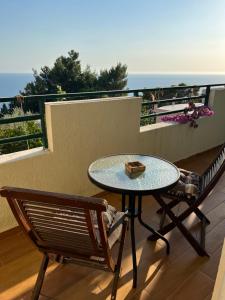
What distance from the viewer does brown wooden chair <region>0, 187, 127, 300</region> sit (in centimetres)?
103

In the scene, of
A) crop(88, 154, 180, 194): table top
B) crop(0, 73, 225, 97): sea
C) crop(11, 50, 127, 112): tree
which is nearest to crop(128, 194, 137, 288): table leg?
crop(88, 154, 180, 194): table top

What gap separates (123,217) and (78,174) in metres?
1.26

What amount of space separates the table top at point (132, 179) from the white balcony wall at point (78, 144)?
54 cm

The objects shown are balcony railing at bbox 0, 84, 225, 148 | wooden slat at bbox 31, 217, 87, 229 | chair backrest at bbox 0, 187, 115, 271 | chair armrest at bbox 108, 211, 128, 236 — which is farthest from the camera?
balcony railing at bbox 0, 84, 225, 148

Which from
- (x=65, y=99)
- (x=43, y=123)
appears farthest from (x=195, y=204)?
(x=65, y=99)

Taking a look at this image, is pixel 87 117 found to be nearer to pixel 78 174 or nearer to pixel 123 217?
pixel 78 174

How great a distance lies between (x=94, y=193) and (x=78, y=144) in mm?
676

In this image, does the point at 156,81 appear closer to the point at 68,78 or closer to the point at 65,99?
the point at 68,78

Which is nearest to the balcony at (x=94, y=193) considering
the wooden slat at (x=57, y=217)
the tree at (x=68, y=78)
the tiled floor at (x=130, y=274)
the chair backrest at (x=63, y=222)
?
the tiled floor at (x=130, y=274)

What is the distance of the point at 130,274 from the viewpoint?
5.53 ft

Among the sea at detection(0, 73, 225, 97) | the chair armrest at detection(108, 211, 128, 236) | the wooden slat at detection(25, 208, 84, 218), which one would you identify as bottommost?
the chair armrest at detection(108, 211, 128, 236)

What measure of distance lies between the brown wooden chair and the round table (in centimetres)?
24

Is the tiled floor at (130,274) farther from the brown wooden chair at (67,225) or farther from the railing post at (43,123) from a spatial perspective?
the railing post at (43,123)

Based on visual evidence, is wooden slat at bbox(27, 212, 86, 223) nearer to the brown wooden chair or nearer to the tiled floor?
the brown wooden chair
